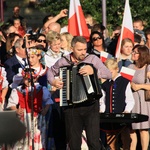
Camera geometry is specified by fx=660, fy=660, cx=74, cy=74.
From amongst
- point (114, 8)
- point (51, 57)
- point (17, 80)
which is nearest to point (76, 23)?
point (51, 57)

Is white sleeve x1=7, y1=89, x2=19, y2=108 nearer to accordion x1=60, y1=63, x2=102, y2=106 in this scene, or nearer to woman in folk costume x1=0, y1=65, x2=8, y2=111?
woman in folk costume x1=0, y1=65, x2=8, y2=111

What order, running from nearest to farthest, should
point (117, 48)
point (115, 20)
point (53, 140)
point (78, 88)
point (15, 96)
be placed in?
1. point (78, 88)
2. point (15, 96)
3. point (53, 140)
4. point (117, 48)
5. point (115, 20)

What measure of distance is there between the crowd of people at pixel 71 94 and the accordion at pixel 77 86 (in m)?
0.01

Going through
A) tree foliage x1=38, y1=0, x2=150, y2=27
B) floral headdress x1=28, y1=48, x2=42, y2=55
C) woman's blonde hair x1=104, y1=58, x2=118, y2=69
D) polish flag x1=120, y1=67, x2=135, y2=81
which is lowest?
polish flag x1=120, y1=67, x2=135, y2=81

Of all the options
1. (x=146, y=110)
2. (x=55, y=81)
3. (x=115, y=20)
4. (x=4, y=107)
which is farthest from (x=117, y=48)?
(x=115, y=20)

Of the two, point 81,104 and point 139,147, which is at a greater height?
point 81,104

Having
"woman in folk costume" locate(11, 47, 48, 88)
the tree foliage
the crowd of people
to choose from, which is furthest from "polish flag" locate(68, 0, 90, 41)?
the tree foliage

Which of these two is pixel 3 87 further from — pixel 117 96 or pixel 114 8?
pixel 114 8

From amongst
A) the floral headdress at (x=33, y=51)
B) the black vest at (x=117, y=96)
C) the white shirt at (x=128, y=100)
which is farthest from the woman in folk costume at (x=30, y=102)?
the black vest at (x=117, y=96)

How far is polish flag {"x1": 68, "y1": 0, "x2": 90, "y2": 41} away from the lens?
42.1 ft

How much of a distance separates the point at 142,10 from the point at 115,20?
892mm

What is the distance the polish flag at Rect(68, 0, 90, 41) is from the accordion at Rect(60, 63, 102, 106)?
4363 millimetres

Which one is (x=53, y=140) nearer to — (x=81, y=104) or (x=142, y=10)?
(x=81, y=104)

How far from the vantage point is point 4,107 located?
10133mm
